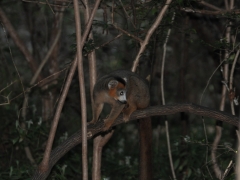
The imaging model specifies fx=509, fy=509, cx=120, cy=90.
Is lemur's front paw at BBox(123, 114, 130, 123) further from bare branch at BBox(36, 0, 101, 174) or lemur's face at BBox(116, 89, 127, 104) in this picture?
bare branch at BBox(36, 0, 101, 174)

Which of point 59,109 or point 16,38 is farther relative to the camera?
point 16,38

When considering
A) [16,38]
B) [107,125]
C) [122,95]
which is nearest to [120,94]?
[122,95]

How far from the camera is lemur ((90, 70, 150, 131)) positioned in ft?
16.3

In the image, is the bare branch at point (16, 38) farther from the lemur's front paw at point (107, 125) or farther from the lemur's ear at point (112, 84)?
the lemur's front paw at point (107, 125)

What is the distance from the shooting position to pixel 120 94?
4.95 metres

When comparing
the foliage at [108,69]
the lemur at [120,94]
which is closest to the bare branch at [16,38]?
the foliage at [108,69]

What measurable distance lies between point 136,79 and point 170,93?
20.0ft

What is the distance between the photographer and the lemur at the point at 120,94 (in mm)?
4953

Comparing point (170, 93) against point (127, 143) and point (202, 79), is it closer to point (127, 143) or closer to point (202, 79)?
point (202, 79)

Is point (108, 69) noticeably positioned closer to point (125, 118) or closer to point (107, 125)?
point (125, 118)

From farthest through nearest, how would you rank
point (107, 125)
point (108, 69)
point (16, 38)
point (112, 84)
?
point (108, 69) → point (16, 38) → point (112, 84) → point (107, 125)

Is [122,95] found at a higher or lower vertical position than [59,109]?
lower

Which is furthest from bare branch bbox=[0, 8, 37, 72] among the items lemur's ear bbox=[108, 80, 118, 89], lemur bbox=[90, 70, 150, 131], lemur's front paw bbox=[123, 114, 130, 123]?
lemur's front paw bbox=[123, 114, 130, 123]

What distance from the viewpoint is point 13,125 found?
7297mm
